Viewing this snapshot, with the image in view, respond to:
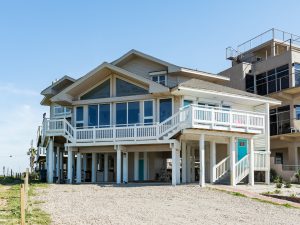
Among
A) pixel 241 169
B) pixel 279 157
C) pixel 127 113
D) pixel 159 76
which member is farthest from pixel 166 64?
pixel 279 157

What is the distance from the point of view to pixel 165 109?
2475 centimetres

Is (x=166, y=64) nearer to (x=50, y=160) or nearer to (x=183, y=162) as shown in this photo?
(x=183, y=162)

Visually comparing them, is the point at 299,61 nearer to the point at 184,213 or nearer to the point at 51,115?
the point at 51,115

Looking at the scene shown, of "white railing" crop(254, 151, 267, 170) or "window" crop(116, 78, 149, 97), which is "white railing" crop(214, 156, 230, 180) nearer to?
"white railing" crop(254, 151, 267, 170)

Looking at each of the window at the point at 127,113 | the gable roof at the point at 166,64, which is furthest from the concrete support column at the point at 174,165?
the gable roof at the point at 166,64

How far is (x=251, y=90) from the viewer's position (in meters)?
35.9

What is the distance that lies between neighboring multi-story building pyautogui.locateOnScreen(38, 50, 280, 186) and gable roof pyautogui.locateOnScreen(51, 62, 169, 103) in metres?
0.06

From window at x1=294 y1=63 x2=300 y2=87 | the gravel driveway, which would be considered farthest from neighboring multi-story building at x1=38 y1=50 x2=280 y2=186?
window at x1=294 y1=63 x2=300 y2=87

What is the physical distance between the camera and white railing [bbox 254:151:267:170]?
25172mm

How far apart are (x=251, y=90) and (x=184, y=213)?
2442 cm

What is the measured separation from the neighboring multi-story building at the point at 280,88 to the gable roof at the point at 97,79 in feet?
37.6

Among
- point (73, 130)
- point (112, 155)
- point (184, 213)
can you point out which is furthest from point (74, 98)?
point (184, 213)

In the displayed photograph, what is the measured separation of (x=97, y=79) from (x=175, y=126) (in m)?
6.86

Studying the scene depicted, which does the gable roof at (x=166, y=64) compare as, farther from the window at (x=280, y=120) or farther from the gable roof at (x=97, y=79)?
the window at (x=280, y=120)
